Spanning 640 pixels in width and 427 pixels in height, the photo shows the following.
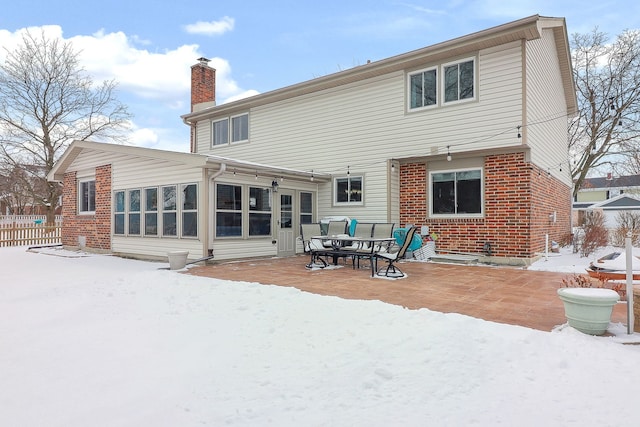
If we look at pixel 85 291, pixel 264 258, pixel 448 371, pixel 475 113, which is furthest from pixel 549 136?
pixel 85 291

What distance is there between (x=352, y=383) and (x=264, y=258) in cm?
771

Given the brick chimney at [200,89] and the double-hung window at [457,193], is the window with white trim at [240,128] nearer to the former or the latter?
the brick chimney at [200,89]

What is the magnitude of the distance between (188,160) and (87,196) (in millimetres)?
6378

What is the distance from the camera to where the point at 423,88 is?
32.4ft

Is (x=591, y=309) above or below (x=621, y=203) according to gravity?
below

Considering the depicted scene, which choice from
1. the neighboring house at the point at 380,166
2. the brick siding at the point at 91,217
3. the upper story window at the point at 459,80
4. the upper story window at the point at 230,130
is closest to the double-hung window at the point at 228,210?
the neighboring house at the point at 380,166

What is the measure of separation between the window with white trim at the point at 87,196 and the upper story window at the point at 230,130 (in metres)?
4.42

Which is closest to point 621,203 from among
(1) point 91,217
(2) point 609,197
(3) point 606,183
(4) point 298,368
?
(2) point 609,197

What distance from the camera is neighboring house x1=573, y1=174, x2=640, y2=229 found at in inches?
1125

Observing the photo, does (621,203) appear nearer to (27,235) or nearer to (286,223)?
(286,223)

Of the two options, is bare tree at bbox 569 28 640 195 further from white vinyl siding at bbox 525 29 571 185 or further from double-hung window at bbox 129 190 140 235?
double-hung window at bbox 129 190 140 235

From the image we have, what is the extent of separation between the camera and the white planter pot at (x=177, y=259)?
828 centimetres

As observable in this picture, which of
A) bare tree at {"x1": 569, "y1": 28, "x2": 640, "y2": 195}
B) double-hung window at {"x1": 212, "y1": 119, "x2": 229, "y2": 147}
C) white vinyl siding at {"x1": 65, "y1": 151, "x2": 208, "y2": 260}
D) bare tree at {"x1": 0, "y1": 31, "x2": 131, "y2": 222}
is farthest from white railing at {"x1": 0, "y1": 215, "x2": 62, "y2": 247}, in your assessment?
bare tree at {"x1": 569, "y1": 28, "x2": 640, "y2": 195}

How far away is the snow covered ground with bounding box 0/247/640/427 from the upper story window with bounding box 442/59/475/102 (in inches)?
258
